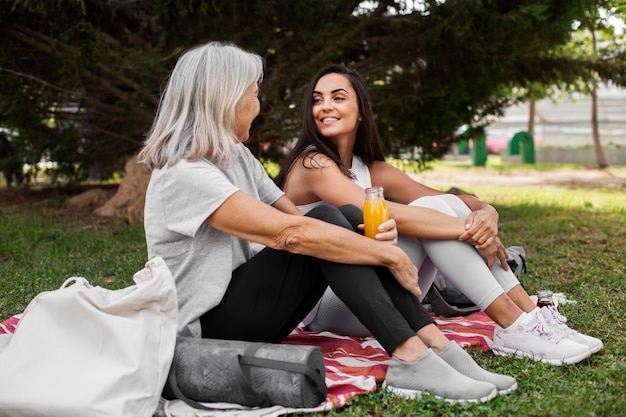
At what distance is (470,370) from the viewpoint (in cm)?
268

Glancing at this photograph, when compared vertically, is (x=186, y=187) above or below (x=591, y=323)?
above

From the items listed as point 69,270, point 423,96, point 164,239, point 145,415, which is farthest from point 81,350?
point 423,96

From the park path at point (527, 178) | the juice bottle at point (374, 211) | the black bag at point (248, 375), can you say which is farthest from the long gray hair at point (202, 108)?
the park path at point (527, 178)

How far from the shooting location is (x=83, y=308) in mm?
2404

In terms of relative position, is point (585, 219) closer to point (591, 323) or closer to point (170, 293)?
point (591, 323)

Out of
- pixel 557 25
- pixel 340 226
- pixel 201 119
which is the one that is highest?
pixel 557 25

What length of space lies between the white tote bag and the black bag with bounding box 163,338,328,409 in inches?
4.2

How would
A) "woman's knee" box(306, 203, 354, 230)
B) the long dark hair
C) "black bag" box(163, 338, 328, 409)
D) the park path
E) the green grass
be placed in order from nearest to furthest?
"black bag" box(163, 338, 328, 409), the green grass, "woman's knee" box(306, 203, 354, 230), the long dark hair, the park path

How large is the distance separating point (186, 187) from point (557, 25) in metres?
5.68

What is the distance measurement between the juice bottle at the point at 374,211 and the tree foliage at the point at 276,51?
390cm

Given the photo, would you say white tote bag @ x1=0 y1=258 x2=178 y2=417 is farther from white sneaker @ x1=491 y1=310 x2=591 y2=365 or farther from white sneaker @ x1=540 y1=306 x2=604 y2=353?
white sneaker @ x1=540 y1=306 x2=604 y2=353

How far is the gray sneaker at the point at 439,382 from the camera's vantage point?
2559 millimetres

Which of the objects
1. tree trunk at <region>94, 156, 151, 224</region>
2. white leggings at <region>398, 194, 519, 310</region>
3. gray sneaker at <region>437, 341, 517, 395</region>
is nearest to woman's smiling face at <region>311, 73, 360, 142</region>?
white leggings at <region>398, 194, 519, 310</region>

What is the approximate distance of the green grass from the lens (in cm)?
257
